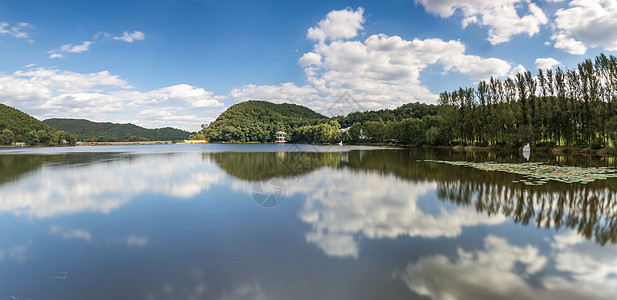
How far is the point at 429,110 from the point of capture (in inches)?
3915

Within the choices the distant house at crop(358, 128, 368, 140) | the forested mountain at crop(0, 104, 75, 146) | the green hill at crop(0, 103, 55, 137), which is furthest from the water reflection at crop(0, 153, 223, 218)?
the green hill at crop(0, 103, 55, 137)

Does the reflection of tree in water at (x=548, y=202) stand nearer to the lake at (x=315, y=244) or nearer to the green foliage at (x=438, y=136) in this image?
the lake at (x=315, y=244)

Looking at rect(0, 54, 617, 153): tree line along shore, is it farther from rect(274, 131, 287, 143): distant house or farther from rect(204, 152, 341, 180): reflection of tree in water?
rect(204, 152, 341, 180): reflection of tree in water

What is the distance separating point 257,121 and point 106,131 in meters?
80.5

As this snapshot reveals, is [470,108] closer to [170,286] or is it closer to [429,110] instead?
[429,110]

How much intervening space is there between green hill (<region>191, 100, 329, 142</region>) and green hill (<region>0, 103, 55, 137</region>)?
2586 inches

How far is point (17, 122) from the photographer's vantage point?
89688 mm

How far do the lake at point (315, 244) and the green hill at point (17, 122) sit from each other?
4235 inches

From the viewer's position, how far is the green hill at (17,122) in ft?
282

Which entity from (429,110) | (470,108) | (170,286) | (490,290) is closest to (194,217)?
(170,286)

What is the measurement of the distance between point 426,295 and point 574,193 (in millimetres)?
10742

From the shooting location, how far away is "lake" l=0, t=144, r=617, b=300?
435cm

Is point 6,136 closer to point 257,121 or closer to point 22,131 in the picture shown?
point 22,131

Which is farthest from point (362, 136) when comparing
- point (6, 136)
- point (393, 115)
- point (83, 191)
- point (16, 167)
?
point (6, 136)
